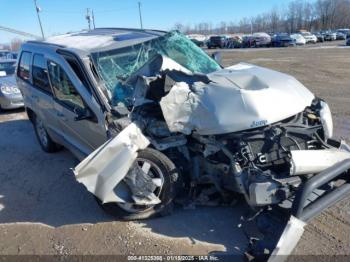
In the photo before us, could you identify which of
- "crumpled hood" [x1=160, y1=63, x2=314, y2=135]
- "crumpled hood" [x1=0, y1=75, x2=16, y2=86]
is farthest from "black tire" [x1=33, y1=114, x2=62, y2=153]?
"crumpled hood" [x1=0, y1=75, x2=16, y2=86]

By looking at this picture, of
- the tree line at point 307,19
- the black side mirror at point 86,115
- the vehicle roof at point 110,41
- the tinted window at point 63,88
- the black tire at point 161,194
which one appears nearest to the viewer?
the black tire at point 161,194

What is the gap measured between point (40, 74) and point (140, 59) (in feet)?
6.79

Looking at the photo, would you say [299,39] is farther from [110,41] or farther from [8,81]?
[110,41]

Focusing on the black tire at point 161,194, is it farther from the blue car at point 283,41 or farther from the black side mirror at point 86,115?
the blue car at point 283,41

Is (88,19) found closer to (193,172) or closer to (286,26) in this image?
(193,172)

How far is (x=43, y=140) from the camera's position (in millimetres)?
6715

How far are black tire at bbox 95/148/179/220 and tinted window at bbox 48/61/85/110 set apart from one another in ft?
4.12

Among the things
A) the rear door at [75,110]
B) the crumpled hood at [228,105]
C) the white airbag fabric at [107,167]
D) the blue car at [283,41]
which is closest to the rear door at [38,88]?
the rear door at [75,110]

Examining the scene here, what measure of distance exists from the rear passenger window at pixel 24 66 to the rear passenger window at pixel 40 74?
0.38m

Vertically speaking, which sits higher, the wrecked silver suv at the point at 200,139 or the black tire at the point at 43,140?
the wrecked silver suv at the point at 200,139

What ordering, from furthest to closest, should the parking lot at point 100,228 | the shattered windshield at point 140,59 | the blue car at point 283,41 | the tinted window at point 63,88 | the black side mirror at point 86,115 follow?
the blue car at point 283,41 < the tinted window at point 63,88 < the shattered windshield at point 140,59 < the black side mirror at point 86,115 < the parking lot at point 100,228

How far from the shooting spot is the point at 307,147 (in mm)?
3592

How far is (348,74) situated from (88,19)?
1609 inches

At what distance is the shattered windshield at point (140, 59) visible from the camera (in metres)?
4.43
